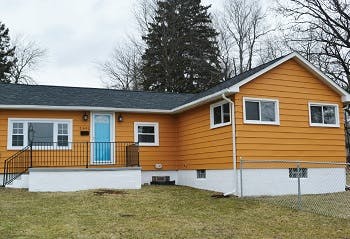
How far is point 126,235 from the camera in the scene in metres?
8.41

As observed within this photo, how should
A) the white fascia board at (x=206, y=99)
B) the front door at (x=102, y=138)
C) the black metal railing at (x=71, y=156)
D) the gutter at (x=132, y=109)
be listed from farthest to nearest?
the front door at (x=102, y=138) < the black metal railing at (x=71, y=156) < the gutter at (x=132, y=109) < the white fascia board at (x=206, y=99)

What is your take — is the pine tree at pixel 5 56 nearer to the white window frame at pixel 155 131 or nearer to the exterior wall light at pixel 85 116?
the exterior wall light at pixel 85 116

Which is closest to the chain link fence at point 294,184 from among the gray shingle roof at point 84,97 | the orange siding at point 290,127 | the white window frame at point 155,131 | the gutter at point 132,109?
the orange siding at point 290,127

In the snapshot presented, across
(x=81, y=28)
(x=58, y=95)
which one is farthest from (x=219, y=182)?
(x=81, y=28)

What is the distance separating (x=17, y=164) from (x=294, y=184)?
10026 mm

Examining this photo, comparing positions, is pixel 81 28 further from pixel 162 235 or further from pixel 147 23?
pixel 162 235

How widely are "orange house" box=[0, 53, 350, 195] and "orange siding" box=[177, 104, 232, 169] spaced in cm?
4

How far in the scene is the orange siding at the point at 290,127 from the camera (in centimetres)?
1379

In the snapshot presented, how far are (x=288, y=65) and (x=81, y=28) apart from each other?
18228 millimetres

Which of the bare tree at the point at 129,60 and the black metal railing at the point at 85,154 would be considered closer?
the black metal railing at the point at 85,154

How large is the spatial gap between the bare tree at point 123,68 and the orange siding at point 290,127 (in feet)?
80.3

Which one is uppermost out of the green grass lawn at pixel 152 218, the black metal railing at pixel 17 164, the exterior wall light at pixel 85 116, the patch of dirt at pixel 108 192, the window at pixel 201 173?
the exterior wall light at pixel 85 116

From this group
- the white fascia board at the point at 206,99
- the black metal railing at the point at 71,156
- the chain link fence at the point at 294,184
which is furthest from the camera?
the black metal railing at the point at 71,156

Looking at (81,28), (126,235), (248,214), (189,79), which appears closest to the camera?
(126,235)
